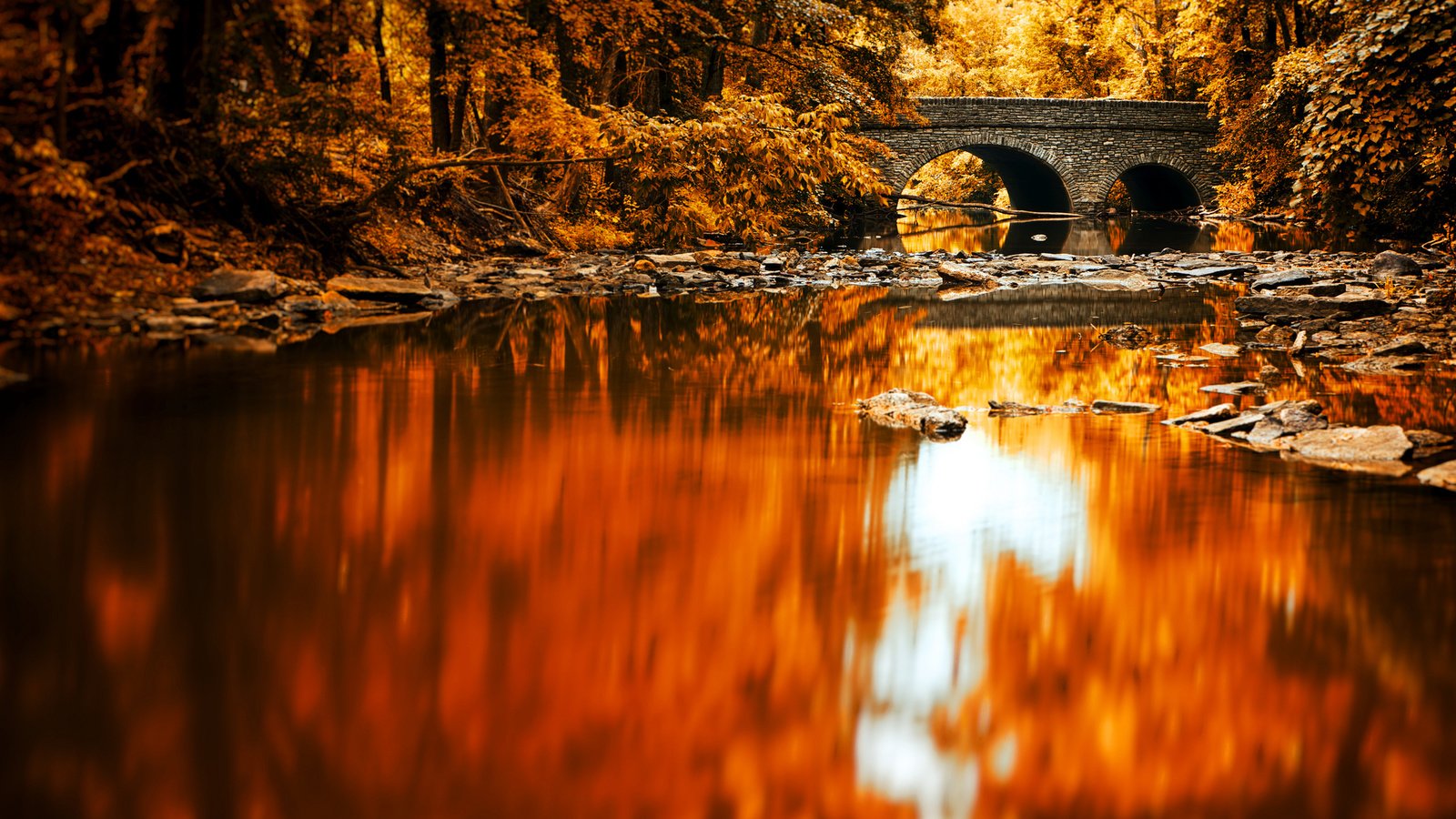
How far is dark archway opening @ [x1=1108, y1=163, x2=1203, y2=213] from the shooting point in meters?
38.8

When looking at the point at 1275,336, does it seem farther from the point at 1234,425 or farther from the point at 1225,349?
the point at 1234,425

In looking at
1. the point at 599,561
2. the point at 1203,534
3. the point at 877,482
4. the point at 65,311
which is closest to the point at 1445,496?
the point at 1203,534

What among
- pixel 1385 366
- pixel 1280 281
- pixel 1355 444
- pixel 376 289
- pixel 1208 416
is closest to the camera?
pixel 1355 444

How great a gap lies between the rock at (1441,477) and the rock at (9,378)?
6273 millimetres

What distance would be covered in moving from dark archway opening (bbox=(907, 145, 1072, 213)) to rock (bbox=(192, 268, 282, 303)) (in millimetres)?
29099

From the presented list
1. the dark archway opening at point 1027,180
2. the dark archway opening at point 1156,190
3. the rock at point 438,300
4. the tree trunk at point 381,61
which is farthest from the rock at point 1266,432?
the dark archway opening at point 1156,190

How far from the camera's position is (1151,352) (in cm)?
876

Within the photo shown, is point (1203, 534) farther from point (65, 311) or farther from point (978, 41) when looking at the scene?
point (978, 41)

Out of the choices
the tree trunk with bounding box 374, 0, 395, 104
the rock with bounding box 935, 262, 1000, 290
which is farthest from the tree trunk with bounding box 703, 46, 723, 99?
the tree trunk with bounding box 374, 0, 395, 104

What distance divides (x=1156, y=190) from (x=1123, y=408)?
3794cm

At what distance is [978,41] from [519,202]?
41.2 metres

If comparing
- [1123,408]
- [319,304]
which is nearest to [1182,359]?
[1123,408]

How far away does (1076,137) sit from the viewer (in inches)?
1390

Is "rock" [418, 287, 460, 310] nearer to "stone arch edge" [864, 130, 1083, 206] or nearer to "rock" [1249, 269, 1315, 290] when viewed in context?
"rock" [1249, 269, 1315, 290]
